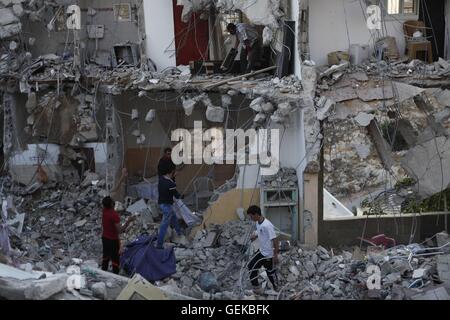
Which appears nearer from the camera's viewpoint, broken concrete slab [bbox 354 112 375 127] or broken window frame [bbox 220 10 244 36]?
broken concrete slab [bbox 354 112 375 127]

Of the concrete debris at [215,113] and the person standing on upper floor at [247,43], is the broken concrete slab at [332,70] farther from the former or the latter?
the concrete debris at [215,113]

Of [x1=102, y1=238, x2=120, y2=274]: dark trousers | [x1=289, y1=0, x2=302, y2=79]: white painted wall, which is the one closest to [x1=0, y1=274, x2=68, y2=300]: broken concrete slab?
[x1=102, y1=238, x2=120, y2=274]: dark trousers

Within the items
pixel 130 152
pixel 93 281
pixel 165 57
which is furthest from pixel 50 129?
pixel 93 281

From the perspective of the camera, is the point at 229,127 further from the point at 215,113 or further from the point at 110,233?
the point at 110,233

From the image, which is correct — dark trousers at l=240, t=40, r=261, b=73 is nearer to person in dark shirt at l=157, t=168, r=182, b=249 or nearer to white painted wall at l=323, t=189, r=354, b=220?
white painted wall at l=323, t=189, r=354, b=220

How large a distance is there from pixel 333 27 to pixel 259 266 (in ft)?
22.1

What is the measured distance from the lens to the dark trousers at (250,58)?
1548 centimetres

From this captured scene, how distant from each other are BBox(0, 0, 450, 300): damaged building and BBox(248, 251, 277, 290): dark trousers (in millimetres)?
256

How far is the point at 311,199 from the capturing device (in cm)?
1402

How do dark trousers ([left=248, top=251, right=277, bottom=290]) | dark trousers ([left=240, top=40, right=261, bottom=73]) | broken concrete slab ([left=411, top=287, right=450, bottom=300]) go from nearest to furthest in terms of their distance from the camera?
1. broken concrete slab ([left=411, top=287, right=450, bottom=300])
2. dark trousers ([left=248, top=251, right=277, bottom=290])
3. dark trousers ([left=240, top=40, right=261, bottom=73])

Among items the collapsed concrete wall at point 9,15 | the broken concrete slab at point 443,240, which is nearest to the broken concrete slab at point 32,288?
the broken concrete slab at point 443,240

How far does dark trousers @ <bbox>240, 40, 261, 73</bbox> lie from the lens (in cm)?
1548

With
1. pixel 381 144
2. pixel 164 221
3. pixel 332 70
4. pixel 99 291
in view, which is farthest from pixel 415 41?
pixel 99 291

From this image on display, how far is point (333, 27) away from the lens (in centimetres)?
1536
